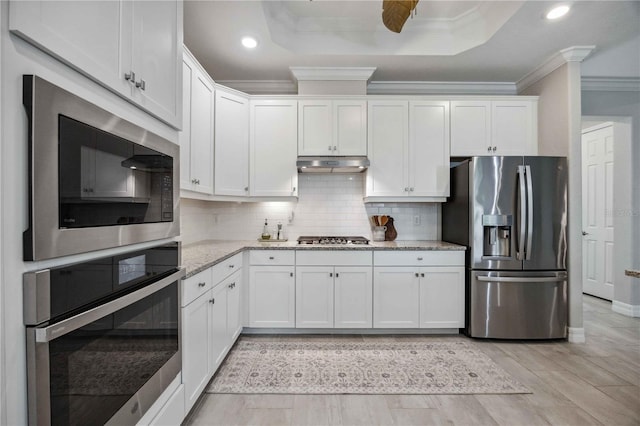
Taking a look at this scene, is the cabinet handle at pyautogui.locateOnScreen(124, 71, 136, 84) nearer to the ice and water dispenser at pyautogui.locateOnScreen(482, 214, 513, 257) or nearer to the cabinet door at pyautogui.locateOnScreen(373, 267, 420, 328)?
the cabinet door at pyautogui.locateOnScreen(373, 267, 420, 328)

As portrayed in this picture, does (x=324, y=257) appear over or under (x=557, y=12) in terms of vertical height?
under

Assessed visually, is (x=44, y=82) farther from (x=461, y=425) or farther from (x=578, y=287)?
(x=578, y=287)

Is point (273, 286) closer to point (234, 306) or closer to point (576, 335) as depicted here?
point (234, 306)

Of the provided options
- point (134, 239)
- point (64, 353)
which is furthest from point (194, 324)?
point (64, 353)

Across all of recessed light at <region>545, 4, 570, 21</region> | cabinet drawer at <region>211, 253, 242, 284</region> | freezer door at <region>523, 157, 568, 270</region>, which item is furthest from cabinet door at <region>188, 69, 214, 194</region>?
freezer door at <region>523, 157, 568, 270</region>

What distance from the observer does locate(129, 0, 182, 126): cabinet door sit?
1.12 metres

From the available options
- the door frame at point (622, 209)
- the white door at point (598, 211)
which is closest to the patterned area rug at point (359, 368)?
the door frame at point (622, 209)

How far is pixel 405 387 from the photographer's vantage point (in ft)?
7.08

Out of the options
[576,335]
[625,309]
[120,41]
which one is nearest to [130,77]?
[120,41]

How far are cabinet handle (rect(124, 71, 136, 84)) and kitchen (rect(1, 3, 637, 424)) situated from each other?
81 mm

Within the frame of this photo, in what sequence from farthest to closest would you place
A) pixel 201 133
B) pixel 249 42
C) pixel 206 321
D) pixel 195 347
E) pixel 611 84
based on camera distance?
pixel 611 84
pixel 249 42
pixel 201 133
pixel 206 321
pixel 195 347

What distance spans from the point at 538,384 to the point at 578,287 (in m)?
1.28

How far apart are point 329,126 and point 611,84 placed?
3.42 metres

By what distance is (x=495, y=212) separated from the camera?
2898 mm
